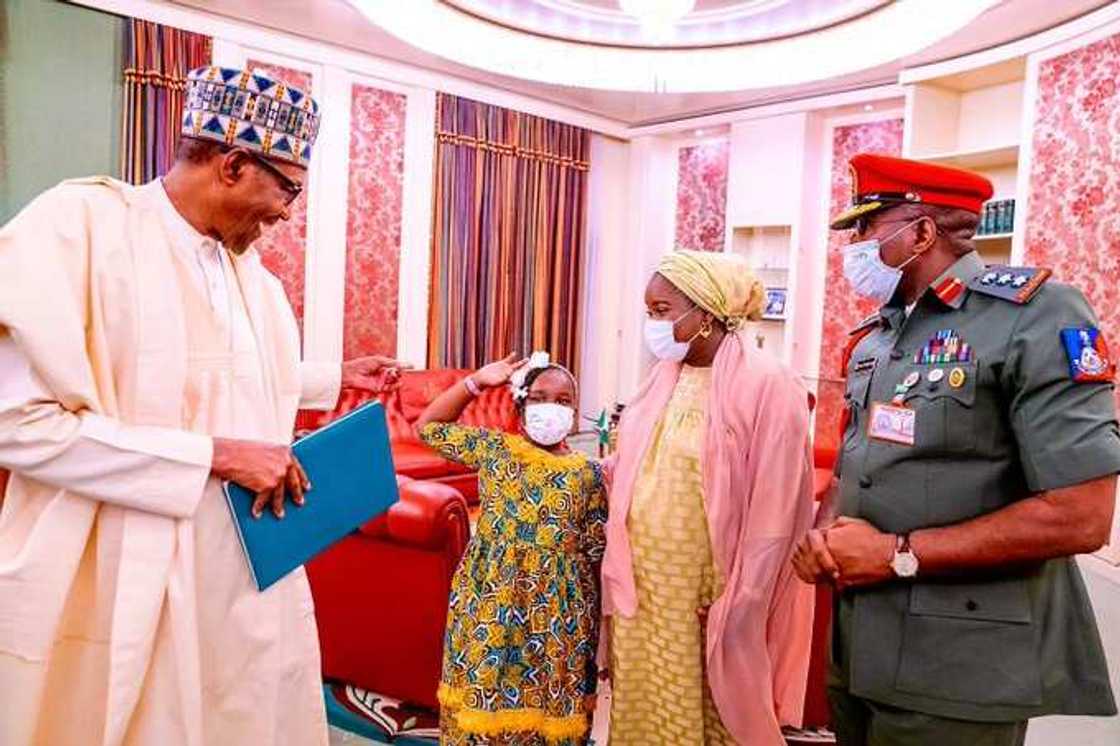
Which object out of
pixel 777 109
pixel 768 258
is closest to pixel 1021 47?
pixel 777 109

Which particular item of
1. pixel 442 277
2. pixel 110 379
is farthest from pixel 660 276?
pixel 442 277

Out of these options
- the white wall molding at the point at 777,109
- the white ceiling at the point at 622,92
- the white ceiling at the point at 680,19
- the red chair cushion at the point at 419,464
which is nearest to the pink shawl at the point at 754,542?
the red chair cushion at the point at 419,464

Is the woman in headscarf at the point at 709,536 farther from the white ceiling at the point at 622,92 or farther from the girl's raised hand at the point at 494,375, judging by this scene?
the white ceiling at the point at 622,92

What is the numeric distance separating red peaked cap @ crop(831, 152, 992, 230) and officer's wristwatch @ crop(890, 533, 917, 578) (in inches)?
22.6

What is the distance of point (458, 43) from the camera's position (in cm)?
538

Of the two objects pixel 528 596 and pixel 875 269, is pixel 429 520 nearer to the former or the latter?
pixel 528 596

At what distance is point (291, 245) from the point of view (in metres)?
5.34

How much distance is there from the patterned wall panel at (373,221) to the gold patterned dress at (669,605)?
4232mm

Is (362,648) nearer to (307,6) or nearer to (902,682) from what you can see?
(902,682)

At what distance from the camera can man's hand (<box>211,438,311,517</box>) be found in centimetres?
120

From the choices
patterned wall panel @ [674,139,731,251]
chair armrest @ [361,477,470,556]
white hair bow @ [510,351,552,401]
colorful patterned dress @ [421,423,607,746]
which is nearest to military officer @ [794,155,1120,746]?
colorful patterned dress @ [421,423,607,746]

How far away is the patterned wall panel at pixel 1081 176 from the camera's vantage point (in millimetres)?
4285

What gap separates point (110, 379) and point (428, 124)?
5.05 metres

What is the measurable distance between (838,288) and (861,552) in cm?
516
